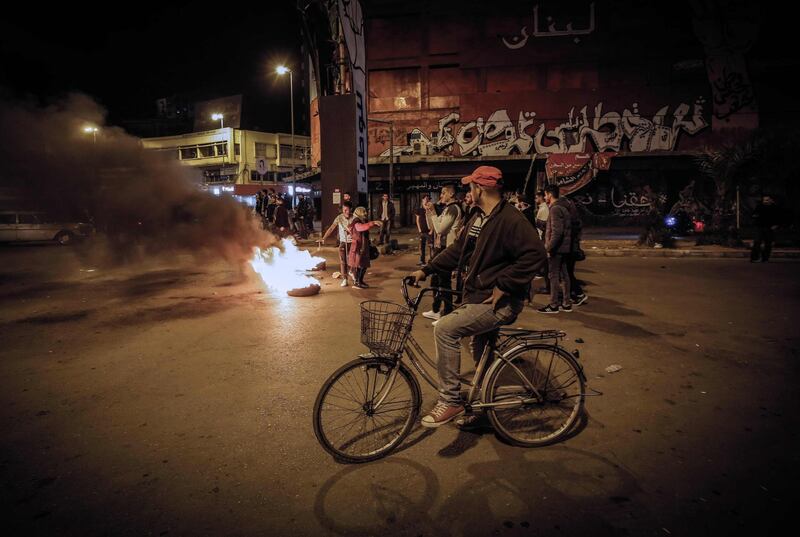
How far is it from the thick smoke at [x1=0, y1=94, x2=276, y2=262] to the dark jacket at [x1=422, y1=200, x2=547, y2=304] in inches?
385

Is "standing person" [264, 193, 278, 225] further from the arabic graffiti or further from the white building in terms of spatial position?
the white building

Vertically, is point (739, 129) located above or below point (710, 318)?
above

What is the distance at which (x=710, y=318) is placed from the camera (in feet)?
25.2

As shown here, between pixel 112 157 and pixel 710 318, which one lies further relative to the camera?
pixel 112 157

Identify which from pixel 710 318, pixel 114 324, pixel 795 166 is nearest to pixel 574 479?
pixel 710 318

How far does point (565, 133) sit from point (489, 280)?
1112 inches

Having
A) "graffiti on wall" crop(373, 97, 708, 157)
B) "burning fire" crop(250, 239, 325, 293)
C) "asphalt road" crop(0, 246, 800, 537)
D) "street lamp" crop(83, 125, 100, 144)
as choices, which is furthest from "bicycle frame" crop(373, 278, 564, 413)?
"graffiti on wall" crop(373, 97, 708, 157)

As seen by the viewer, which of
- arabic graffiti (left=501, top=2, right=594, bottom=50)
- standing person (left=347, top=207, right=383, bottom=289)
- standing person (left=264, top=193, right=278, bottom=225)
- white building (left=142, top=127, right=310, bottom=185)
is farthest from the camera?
white building (left=142, top=127, right=310, bottom=185)

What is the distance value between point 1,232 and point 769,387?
27.9 meters

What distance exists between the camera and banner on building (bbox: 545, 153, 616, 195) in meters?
26.9

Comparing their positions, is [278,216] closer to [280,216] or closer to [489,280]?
[280,216]

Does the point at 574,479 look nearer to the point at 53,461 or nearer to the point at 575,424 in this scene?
the point at 575,424

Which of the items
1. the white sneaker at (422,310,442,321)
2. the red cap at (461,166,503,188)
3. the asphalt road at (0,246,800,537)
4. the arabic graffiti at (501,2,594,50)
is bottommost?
the asphalt road at (0,246,800,537)

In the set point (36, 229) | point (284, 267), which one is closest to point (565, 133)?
point (284, 267)
